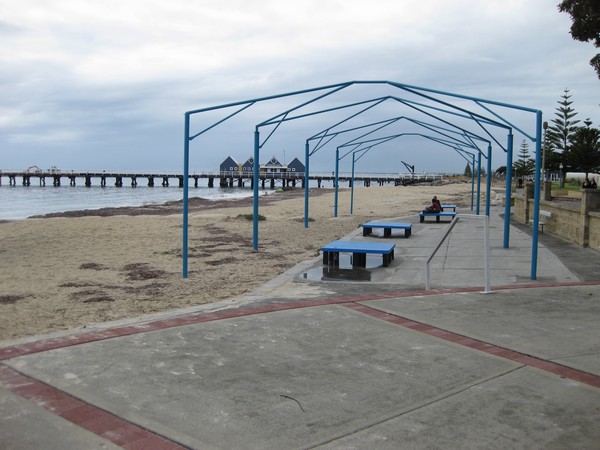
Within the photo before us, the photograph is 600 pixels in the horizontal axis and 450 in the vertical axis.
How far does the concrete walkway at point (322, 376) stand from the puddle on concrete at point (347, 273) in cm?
151

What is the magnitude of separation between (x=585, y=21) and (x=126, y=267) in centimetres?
1385

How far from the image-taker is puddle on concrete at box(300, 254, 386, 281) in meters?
9.23

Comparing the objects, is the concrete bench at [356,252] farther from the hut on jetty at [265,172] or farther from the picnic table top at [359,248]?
the hut on jetty at [265,172]

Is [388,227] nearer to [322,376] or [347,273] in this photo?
[347,273]

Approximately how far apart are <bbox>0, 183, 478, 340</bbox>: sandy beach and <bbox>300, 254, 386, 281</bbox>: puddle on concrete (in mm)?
711

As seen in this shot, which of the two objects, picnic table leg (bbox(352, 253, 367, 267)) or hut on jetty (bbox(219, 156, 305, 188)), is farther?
hut on jetty (bbox(219, 156, 305, 188))

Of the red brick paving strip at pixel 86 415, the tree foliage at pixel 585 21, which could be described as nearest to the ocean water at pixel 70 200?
the tree foliage at pixel 585 21

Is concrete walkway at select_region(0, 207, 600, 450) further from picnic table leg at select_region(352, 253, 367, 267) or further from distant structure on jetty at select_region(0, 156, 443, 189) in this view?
distant structure on jetty at select_region(0, 156, 443, 189)

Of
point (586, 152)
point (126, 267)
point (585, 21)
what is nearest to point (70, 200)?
point (586, 152)

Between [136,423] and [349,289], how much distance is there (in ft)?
16.1

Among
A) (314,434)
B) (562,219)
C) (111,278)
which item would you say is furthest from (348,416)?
(562,219)

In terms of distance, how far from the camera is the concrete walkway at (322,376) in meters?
3.53

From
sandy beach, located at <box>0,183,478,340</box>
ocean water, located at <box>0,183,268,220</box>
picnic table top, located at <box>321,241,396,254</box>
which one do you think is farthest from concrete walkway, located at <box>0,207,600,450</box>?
ocean water, located at <box>0,183,268,220</box>

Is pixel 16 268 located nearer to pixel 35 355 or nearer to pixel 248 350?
pixel 35 355
